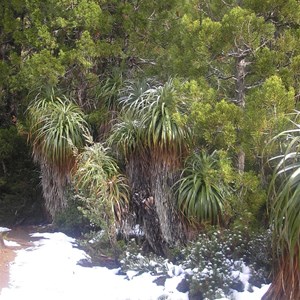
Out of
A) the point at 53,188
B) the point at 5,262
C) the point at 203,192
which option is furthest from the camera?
the point at 53,188

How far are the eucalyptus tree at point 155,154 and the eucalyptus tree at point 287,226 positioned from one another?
8.67ft

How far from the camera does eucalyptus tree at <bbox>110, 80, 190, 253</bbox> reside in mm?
8406

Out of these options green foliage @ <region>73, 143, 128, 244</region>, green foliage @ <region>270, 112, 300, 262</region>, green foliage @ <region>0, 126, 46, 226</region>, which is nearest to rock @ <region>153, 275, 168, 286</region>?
green foliage @ <region>73, 143, 128, 244</region>

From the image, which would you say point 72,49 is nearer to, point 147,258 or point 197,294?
point 147,258

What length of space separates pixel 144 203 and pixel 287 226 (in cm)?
413

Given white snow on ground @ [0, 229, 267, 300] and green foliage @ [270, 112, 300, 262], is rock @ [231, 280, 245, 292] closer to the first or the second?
white snow on ground @ [0, 229, 267, 300]

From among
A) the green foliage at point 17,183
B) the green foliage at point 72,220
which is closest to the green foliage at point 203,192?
the green foliage at point 72,220

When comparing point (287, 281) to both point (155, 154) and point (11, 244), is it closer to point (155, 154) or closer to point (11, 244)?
point (155, 154)

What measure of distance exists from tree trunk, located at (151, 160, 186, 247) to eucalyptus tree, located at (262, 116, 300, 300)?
8.78 feet

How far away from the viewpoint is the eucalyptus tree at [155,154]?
841cm

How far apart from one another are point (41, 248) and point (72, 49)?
3867 mm

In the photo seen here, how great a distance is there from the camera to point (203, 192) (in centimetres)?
814

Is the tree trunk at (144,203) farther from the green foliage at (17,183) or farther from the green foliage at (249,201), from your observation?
the green foliage at (17,183)

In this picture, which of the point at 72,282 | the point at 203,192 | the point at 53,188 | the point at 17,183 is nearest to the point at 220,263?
the point at 203,192
